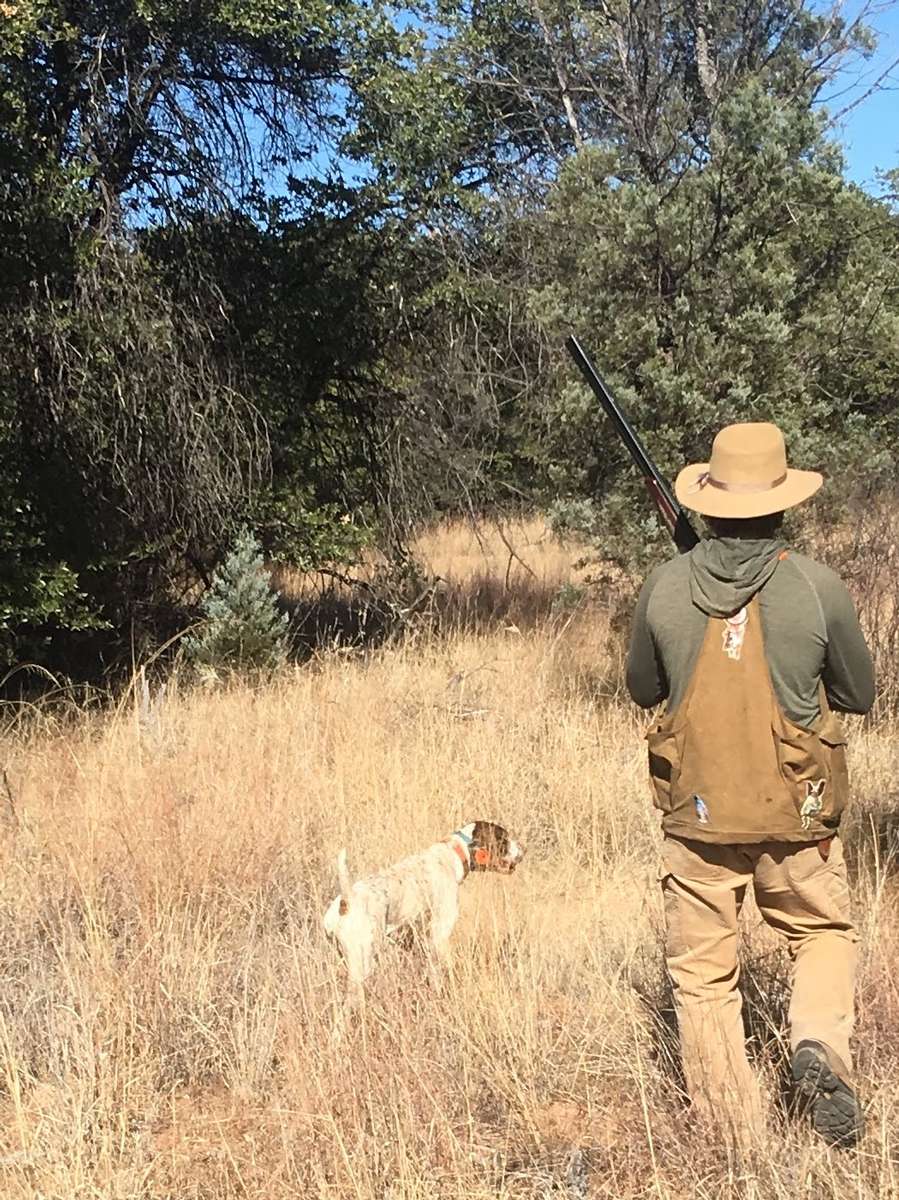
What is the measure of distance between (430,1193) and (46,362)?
613 centimetres

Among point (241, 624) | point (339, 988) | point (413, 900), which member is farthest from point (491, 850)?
point (241, 624)

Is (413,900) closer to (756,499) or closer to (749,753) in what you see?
(749,753)

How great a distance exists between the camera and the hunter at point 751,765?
246cm

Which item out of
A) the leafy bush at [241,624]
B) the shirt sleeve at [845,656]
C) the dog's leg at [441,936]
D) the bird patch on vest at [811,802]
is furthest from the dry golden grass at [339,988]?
the leafy bush at [241,624]

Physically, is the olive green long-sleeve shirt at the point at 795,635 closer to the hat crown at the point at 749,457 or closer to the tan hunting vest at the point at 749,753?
the tan hunting vest at the point at 749,753

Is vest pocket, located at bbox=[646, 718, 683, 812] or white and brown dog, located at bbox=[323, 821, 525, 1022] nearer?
vest pocket, located at bbox=[646, 718, 683, 812]

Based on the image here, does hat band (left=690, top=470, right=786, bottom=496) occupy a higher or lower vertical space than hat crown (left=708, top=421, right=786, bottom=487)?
lower

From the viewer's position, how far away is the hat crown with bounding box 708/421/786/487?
2635mm

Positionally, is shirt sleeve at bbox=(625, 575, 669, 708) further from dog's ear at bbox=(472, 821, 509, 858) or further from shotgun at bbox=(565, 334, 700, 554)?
dog's ear at bbox=(472, 821, 509, 858)

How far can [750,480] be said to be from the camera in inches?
104

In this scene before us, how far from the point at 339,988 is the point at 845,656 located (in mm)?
2025

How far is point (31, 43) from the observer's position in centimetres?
715

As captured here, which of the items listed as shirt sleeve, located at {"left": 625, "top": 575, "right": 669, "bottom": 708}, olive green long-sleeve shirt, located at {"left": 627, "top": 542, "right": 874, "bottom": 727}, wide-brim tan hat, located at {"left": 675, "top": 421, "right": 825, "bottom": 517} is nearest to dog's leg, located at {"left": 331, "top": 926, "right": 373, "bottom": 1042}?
shirt sleeve, located at {"left": 625, "top": 575, "right": 669, "bottom": 708}

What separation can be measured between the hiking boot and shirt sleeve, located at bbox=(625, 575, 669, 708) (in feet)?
2.99
